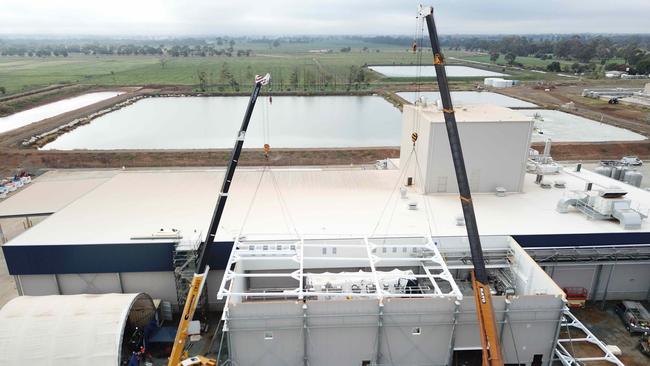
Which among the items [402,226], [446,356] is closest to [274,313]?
[446,356]

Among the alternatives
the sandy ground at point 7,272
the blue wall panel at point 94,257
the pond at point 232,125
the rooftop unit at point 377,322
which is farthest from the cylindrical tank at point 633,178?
the sandy ground at point 7,272

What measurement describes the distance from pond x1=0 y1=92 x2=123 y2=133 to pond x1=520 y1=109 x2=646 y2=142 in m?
66.0

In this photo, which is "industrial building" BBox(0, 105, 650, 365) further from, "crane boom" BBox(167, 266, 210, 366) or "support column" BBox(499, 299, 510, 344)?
"crane boom" BBox(167, 266, 210, 366)

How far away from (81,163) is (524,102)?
6761cm

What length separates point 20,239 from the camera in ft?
56.9

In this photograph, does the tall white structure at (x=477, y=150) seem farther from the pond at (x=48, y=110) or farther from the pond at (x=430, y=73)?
the pond at (x=430, y=73)

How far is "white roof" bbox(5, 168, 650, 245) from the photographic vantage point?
18344 millimetres

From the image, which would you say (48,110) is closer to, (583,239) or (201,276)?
(201,276)

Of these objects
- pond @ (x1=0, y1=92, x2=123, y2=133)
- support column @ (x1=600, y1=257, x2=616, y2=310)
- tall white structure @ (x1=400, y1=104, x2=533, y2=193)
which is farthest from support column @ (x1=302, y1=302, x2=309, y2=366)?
pond @ (x1=0, y1=92, x2=123, y2=133)

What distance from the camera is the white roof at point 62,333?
1351cm

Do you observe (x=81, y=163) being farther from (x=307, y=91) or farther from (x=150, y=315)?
(x=307, y=91)

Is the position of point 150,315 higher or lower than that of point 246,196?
lower

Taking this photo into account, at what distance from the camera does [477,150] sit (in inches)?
848

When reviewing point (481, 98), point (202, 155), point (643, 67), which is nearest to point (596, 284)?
point (202, 155)
